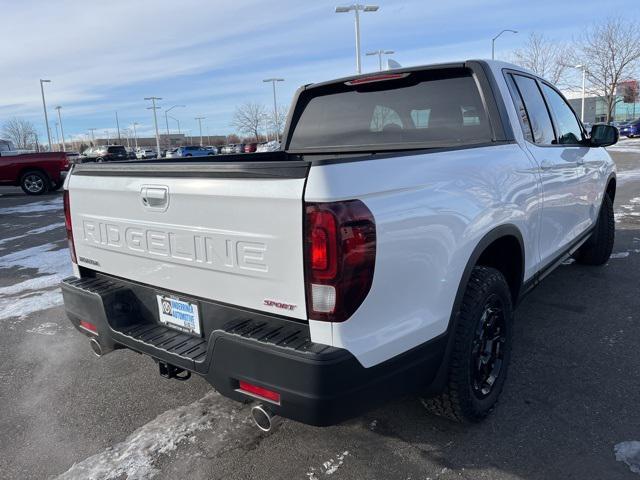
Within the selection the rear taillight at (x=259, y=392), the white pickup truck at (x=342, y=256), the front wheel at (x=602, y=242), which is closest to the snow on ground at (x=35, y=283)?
the white pickup truck at (x=342, y=256)

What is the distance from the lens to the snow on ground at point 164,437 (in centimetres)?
256

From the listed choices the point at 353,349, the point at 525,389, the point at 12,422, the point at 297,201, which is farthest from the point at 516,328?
the point at 12,422

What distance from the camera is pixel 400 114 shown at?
3.59 m

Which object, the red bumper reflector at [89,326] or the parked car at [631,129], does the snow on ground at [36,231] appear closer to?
the red bumper reflector at [89,326]

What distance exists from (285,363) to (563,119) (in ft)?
11.8

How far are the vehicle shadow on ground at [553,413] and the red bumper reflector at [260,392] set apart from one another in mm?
914

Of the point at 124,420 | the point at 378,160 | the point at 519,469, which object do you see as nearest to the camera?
the point at 378,160

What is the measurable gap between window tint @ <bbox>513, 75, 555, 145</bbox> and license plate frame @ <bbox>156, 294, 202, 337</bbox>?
2556mm

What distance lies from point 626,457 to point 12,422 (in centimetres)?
335

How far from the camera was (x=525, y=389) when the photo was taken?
10.4ft

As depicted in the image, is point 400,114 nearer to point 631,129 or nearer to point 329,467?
point 329,467

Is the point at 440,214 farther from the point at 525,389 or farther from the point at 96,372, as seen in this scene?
the point at 96,372

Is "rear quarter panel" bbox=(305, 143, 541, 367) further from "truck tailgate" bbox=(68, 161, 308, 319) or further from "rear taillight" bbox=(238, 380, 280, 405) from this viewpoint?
"rear taillight" bbox=(238, 380, 280, 405)

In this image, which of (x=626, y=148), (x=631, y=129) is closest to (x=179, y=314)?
(x=626, y=148)
